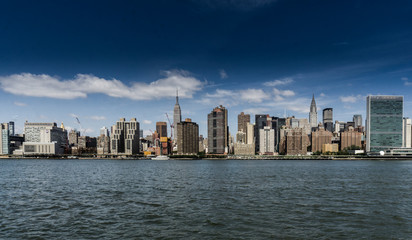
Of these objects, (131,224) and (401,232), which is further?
(131,224)

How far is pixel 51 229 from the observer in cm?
2683

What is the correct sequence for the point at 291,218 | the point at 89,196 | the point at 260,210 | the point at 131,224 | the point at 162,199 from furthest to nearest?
the point at 89,196 < the point at 162,199 < the point at 260,210 < the point at 291,218 < the point at 131,224

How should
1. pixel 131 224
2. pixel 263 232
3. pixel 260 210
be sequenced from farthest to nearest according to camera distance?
pixel 260 210 < pixel 131 224 < pixel 263 232

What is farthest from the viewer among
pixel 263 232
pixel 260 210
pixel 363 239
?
pixel 260 210

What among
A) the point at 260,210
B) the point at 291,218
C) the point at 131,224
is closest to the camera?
the point at 131,224

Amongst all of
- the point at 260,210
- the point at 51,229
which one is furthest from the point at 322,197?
the point at 51,229

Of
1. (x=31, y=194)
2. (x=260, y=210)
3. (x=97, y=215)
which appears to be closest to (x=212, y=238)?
(x=260, y=210)

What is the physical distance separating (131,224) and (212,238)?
948 centimetres

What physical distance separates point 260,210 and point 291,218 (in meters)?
5.01

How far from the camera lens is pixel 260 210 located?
34938 millimetres

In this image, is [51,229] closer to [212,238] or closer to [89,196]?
[212,238]

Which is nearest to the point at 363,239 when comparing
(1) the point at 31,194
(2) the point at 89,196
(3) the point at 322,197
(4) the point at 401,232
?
(4) the point at 401,232

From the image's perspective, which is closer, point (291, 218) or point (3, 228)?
point (3, 228)

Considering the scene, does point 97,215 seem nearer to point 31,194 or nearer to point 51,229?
point 51,229
